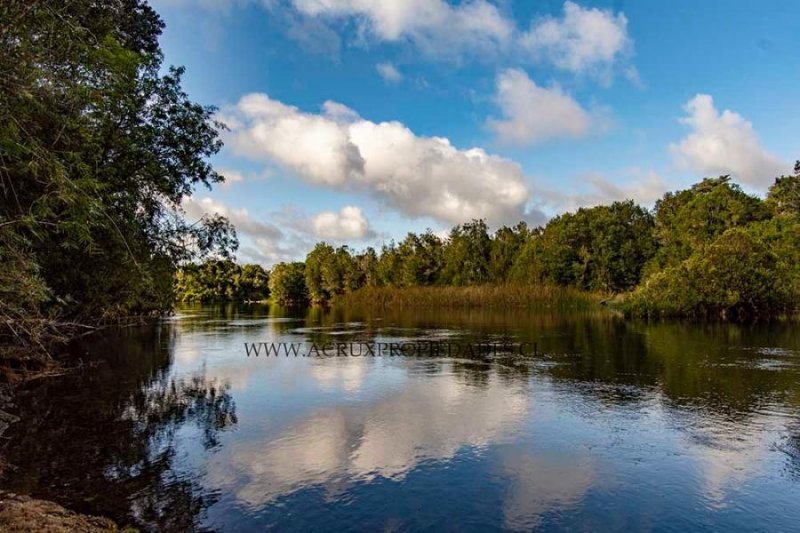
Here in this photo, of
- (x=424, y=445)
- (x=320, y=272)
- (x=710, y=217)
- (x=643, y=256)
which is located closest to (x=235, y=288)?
(x=320, y=272)

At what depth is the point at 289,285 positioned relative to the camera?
140 meters

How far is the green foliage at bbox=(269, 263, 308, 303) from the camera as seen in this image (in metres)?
140

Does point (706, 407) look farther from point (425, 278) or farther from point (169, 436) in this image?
point (425, 278)

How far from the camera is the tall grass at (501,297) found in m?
65.8

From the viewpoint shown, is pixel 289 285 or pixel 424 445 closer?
pixel 424 445

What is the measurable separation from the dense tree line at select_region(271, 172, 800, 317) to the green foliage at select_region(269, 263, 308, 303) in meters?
14.4

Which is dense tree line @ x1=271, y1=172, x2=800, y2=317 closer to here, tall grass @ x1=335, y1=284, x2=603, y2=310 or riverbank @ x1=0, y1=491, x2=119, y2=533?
tall grass @ x1=335, y1=284, x2=603, y2=310

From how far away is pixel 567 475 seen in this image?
9742mm

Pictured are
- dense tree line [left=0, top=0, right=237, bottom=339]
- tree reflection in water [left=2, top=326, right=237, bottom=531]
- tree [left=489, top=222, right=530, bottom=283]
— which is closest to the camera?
tree reflection in water [left=2, top=326, right=237, bottom=531]

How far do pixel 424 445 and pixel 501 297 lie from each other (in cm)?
5910

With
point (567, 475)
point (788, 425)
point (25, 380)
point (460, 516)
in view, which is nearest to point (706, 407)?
point (788, 425)

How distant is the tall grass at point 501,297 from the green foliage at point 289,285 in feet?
202

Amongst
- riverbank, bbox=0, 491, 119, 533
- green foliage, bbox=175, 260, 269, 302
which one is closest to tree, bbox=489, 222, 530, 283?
green foliage, bbox=175, 260, 269, 302

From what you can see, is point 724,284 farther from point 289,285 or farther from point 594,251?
point 289,285
